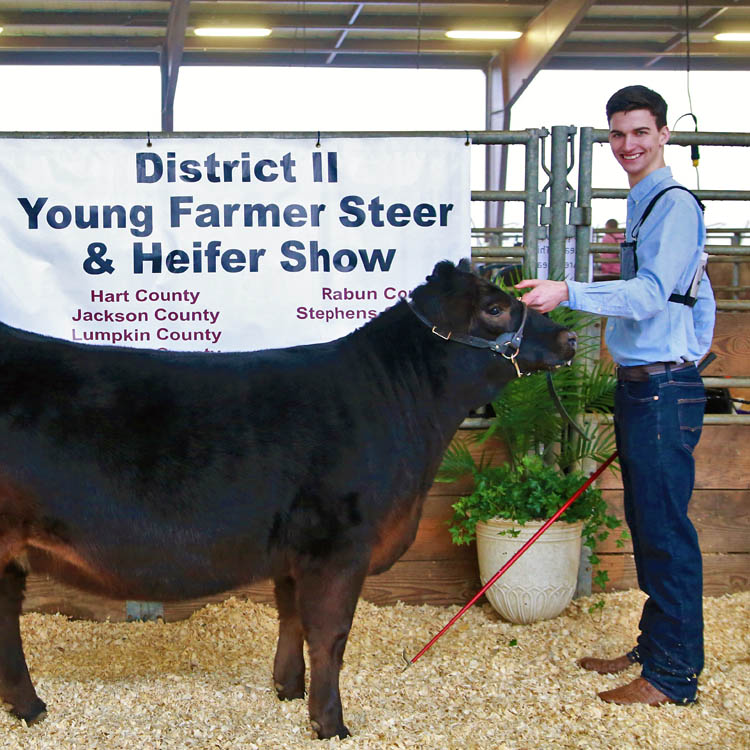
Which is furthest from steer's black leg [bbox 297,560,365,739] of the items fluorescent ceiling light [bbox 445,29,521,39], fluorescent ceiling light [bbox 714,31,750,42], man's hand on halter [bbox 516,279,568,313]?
fluorescent ceiling light [bbox 714,31,750,42]

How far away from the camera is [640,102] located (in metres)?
3.21

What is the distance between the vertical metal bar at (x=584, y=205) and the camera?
173 inches

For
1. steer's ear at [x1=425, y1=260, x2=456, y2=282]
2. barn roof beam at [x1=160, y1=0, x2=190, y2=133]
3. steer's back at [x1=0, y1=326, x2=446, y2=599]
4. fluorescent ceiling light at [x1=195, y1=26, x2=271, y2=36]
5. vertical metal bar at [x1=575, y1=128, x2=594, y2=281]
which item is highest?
fluorescent ceiling light at [x1=195, y1=26, x2=271, y2=36]

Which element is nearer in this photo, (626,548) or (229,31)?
(626,548)

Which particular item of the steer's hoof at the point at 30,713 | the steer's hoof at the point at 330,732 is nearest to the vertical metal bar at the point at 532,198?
the steer's hoof at the point at 330,732

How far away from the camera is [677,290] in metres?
3.20

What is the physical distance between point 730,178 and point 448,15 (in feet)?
15.0

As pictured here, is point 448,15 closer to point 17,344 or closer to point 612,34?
point 612,34

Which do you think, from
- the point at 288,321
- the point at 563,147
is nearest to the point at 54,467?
the point at 288,321


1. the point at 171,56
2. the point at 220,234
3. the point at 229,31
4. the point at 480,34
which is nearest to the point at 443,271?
the point at 220,234

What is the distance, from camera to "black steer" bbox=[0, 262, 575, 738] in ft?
9.16

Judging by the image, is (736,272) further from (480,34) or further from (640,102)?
(640,102)

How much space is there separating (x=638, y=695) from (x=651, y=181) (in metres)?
1.85

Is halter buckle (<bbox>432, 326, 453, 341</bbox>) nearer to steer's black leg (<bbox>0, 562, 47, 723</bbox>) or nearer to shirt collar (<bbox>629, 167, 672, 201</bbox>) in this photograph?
shirt collar (<bbox>629, 167, 672, 201</bbox>)
